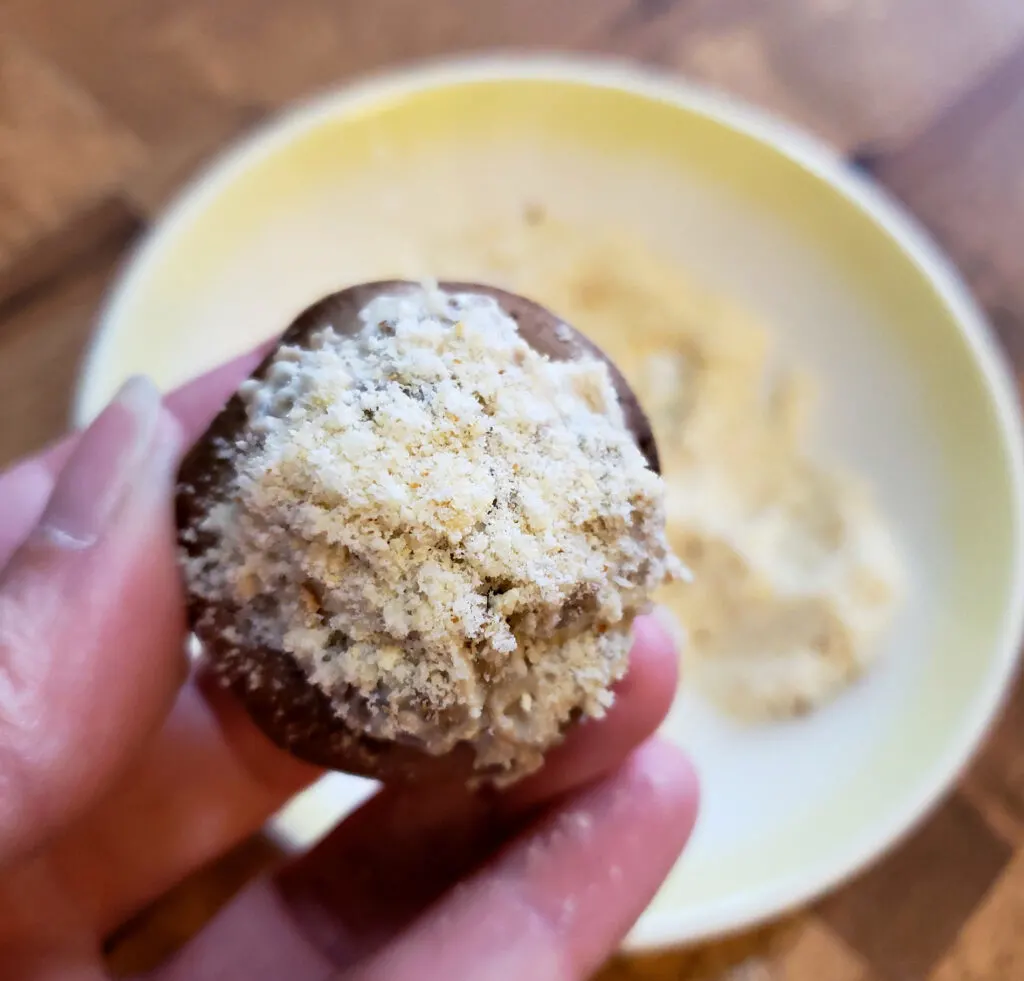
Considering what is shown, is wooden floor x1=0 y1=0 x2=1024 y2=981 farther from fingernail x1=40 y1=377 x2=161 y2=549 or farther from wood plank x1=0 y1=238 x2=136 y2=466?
fingernail x1=40 y1=377 x2=161 y2=549

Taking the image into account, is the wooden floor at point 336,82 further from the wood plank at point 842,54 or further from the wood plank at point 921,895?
the wood plank at point 921,895

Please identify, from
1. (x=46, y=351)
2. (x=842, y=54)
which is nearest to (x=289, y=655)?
(x=46, y=351)

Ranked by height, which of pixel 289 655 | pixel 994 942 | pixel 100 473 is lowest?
pixel 994 942

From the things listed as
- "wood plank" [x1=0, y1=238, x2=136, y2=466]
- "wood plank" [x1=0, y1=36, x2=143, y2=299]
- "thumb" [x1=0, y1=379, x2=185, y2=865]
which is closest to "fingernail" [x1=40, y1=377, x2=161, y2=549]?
"thumb" [x1=0, y1=379, x2=185, y2=865]

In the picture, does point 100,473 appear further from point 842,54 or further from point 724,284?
point 842,54

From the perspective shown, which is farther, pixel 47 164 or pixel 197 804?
pixel 47 164

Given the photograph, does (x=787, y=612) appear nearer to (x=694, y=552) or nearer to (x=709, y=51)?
(x=694, y=552)
